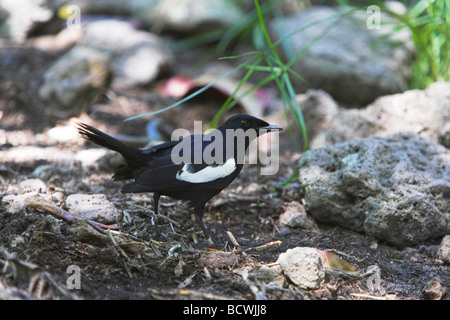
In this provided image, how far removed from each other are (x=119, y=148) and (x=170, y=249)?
2.48 ft

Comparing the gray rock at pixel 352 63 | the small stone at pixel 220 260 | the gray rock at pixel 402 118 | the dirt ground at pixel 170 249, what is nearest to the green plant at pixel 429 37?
the gray rock at pixel 352 63

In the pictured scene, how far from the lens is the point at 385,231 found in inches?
126

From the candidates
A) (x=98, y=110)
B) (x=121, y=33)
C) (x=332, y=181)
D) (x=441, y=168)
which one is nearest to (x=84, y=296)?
(x=332, y=181)

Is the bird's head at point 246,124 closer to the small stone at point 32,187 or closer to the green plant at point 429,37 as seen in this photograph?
the small stone at point 32,187

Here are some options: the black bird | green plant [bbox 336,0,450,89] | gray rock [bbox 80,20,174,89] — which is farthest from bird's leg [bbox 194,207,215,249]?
gray rock [bbox 80,20,174,89]

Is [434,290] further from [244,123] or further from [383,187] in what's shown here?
[244,123]

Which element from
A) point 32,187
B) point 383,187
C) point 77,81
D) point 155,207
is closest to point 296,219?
point 383,187

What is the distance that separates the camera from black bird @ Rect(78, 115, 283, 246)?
313cm

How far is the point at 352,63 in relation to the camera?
5480mm

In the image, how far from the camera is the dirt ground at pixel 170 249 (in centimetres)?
246

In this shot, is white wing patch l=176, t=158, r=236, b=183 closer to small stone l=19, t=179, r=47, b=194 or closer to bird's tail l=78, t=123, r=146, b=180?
bird's tail l=78, t=123, r=146, b=180

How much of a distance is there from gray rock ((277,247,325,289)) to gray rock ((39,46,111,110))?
3470 millimetres

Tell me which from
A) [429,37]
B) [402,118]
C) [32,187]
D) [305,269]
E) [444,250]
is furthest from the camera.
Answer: [429,37]
